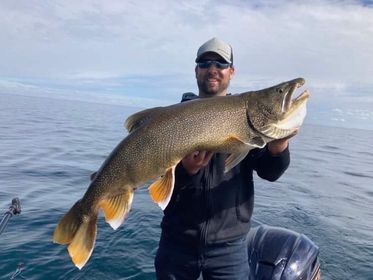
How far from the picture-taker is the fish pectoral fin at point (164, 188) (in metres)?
3.79

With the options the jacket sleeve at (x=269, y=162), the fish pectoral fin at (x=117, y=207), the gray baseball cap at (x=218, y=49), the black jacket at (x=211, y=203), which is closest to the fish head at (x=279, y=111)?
the jacket sleeve at (x=269, y=162)

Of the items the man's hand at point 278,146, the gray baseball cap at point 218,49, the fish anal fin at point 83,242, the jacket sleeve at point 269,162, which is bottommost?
the fish anal fin at point 83,242

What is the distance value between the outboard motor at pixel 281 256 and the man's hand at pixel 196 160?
2519 mm

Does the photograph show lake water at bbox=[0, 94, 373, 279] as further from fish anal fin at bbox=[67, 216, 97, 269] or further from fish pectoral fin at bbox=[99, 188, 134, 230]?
fish pectoral fin at bbox=[99, 188, 134, 230]

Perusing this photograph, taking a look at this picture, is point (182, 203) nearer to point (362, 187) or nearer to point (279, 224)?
point (279, 224)

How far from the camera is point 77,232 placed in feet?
12.5

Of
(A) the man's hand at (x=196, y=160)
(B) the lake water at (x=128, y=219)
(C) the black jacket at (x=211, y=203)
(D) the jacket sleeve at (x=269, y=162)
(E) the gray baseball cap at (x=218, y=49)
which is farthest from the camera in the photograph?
(B) the lake water at (x=128, y=219)

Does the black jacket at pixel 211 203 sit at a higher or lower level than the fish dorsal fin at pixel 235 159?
lower

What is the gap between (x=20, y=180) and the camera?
14188mm

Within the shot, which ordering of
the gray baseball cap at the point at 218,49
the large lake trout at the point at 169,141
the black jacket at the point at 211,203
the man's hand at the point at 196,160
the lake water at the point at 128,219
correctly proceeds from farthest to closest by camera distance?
the lake water at the point at 128,219 → the gray baseball cap at the point at 218,49 → the black jacket at the point at 211,203 → the man's hand at the point at 196,160 → the large lake trout at the point at 169,141

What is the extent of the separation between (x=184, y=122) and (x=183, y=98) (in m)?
1.17

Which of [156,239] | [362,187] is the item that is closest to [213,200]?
[156,239]

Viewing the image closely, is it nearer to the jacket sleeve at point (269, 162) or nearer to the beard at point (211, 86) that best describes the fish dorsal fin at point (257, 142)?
the jacket sleeve at point (269, 162)

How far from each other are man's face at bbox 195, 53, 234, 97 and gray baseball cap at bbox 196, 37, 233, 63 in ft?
0.16
